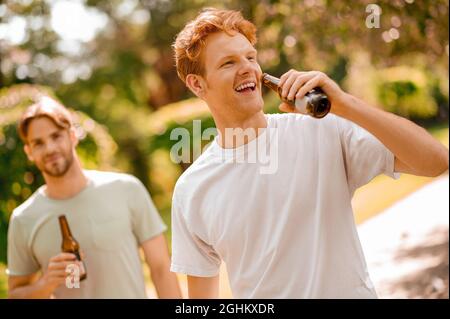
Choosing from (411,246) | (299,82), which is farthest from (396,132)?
(411,246)

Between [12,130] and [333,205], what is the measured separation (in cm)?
700

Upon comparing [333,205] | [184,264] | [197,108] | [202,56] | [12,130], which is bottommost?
[184,264]

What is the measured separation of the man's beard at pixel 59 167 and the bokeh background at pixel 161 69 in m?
2.43

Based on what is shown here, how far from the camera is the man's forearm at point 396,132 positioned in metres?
1.83

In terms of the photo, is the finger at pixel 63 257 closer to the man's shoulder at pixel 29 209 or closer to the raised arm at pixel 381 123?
the man's shoulder at pixel 29 209

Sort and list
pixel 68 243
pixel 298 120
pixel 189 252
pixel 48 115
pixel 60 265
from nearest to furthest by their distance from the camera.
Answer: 1. pixel 298 120
2. pixel 189 252
3. pixel 60 265
4. pixel 68 243
5. pixel 48 115

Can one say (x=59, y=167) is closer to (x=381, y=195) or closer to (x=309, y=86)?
(x=309, y=86)

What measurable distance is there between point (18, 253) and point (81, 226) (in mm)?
381

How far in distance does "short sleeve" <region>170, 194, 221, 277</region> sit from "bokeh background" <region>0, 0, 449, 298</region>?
2899mm

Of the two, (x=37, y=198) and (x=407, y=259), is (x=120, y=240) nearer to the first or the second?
(x=37, y=198)

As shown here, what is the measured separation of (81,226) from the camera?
3602mm

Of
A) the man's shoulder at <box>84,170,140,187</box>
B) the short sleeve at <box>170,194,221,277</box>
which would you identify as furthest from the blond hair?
the short sleeve at <box>170,194,221,277</box>

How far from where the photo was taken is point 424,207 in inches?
379
